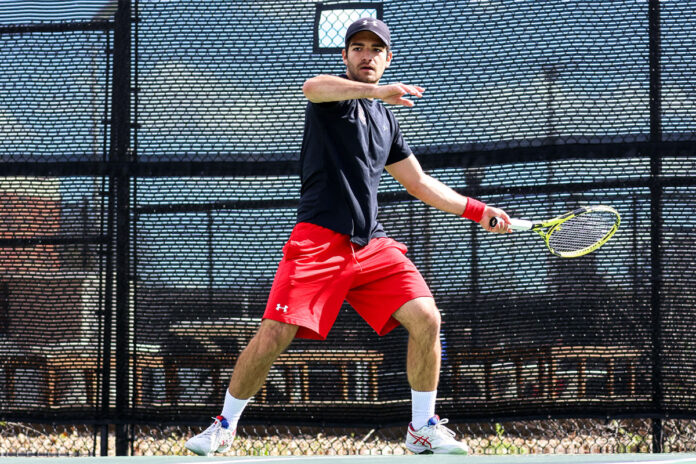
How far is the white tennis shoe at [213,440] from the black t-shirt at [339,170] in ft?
2.75

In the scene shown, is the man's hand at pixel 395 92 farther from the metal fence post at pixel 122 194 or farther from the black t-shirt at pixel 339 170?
the metal fence post at pixel 122 194

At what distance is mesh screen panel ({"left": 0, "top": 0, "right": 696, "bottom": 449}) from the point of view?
4535mm

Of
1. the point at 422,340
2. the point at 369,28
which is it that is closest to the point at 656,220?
the point at 422,340

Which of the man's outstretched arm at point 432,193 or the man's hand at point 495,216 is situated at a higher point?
the man's outstretched arm at point 432,193

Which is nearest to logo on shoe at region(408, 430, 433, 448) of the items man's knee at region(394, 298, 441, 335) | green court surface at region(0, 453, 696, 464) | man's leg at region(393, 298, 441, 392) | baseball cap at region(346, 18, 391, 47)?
man's leg at region(393, 298, 441, 392)

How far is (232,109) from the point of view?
489 centimetres

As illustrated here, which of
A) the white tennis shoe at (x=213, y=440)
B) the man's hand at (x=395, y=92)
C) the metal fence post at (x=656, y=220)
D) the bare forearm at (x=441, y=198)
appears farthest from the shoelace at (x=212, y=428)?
the metal fence post at (x=656, y=220)

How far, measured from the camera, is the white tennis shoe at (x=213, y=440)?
357cm

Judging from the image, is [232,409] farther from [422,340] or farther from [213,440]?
[422,340]

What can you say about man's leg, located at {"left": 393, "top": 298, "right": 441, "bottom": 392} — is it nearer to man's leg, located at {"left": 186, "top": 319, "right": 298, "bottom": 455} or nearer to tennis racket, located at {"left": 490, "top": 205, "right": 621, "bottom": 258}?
man's leg, located at {"left": 186, "top": 319, "right": 298, "bottom": 455}

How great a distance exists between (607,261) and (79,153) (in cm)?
270

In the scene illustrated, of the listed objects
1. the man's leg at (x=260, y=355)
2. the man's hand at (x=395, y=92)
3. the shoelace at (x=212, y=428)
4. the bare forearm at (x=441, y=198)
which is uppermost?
the man's hand at (x=395, y=92)

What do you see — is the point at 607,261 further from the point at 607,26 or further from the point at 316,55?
the point at 316,55

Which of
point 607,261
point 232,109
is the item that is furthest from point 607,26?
point 232,109
